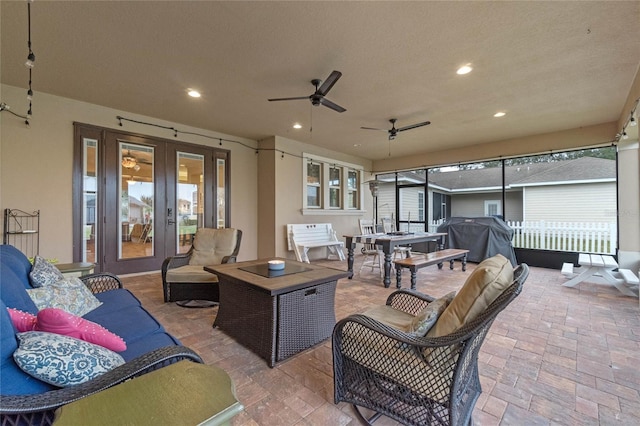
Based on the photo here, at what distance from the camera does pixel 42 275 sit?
6.56 ft

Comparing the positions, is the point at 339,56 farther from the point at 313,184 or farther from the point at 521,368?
the point at 313,184

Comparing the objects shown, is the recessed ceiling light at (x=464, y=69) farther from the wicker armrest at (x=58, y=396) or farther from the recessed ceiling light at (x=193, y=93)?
the wicker armrest at (x=58, y=396)

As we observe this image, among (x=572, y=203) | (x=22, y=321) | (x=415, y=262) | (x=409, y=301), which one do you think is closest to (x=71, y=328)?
(x=22, y=321)

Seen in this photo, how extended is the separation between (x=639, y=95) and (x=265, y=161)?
571cm

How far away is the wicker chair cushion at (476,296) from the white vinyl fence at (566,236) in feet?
19.5

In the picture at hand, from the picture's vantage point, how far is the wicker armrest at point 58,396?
0.83m

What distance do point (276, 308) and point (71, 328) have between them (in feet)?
3.89

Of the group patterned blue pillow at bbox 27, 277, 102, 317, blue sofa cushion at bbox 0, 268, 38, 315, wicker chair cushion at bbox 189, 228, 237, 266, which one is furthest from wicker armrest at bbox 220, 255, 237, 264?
blue sofa cushion at bbox 0, 268, 38, 315

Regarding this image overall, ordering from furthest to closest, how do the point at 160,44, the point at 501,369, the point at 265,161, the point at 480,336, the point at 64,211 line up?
the point at 265,161
the point at 64,211
the point at 160,44
the point at 501,369
the point at 480,336

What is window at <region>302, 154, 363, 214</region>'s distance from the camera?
6789 millimetres

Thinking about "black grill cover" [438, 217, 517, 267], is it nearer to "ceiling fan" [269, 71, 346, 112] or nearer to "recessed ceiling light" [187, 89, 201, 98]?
"ceiling fan" [269, 71, 346, 112]

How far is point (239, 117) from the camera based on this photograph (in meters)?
4.81

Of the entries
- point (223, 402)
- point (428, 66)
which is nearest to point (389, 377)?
point (223, 402)

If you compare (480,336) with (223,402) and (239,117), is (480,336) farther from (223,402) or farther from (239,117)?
(239,117)
